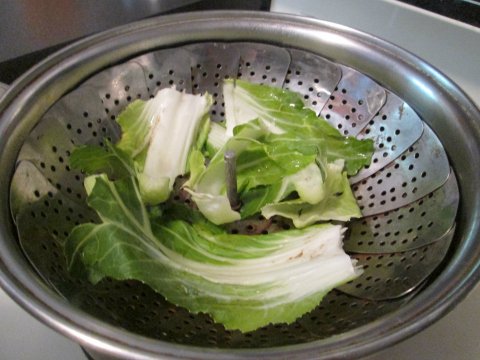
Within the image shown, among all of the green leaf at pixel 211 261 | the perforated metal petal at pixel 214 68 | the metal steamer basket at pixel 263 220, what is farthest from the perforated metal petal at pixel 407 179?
the perforated metal petal at pixel 214 68

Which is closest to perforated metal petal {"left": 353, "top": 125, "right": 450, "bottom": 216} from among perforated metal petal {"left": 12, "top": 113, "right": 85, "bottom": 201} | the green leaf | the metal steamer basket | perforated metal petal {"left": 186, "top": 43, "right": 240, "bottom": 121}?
the metal steamer basket

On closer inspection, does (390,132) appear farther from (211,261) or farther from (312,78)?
(211,261)

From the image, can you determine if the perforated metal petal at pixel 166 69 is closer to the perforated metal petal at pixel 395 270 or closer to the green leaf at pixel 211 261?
the green leaf at pixel 211 261

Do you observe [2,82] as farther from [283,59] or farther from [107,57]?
[283,59]

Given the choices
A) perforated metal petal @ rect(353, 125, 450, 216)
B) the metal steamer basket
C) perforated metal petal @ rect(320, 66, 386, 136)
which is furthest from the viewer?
perforated metal petal @ rect(320, 66, 386, 136)

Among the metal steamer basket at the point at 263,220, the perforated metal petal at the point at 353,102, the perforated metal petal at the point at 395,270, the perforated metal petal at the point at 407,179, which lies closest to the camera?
the metal steamer basket at the point at 263,220

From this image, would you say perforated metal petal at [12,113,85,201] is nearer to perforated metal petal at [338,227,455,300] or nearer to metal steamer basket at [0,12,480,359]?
metal steamer basket at [0,12,480,359]
